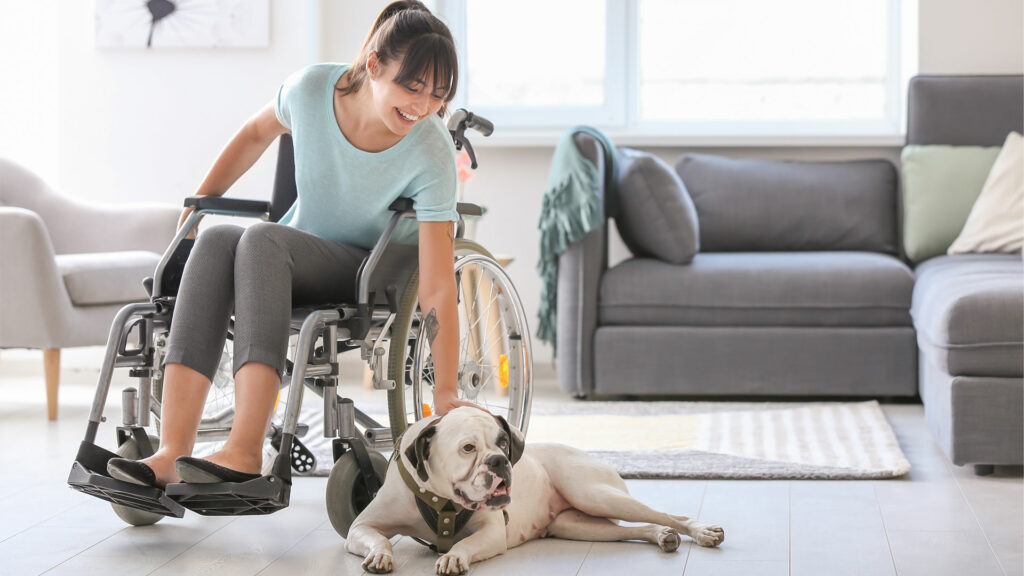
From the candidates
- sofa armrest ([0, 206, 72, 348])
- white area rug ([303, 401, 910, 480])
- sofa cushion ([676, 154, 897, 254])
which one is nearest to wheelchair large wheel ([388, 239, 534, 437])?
white area rug ([303, 401, 910, 480])

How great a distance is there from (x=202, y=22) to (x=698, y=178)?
1.89 m

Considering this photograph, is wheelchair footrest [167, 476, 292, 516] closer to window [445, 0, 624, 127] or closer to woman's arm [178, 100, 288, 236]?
woman's arm [178, 100, 288, 236]

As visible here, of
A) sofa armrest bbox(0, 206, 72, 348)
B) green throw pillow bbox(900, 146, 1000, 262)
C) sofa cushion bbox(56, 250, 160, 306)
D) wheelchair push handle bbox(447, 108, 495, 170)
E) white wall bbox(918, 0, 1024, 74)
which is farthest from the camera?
white wall bbox(918, 0, 1024, 74)

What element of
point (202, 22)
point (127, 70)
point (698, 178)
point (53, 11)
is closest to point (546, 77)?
point (698, 178)

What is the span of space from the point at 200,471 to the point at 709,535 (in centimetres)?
79

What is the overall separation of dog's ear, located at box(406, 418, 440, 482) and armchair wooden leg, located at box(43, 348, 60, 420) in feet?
6.19

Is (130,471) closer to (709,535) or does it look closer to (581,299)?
(709,535)

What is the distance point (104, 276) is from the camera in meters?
3.30

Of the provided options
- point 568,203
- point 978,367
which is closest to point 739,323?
point 568,203

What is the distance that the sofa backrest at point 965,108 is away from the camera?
12.6 ft

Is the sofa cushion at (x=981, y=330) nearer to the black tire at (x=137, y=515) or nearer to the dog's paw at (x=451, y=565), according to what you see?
the dog's paw at (x=451, y=565)

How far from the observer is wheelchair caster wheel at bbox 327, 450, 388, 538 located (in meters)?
1.79

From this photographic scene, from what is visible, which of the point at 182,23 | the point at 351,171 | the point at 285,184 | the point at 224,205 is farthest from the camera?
the point at 182,23

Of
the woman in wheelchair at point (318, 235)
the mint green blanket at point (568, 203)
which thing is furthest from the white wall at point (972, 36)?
the woman in wheelchair at point (318, 235)
